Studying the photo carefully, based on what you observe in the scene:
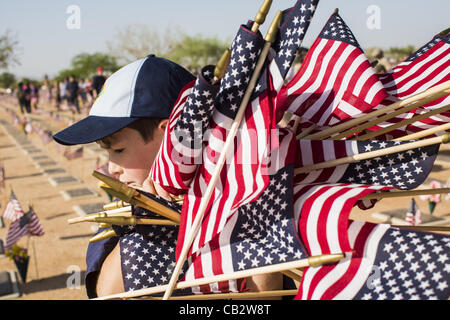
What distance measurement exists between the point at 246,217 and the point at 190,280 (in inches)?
12.9

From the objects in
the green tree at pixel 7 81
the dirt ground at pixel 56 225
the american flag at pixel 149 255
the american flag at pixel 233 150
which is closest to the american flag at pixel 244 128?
the american flag at pixel 233 150

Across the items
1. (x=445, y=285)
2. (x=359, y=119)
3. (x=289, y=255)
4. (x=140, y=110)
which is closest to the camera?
(x=445, y=285)

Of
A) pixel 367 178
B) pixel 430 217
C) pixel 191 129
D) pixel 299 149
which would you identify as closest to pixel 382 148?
pixel 367 178

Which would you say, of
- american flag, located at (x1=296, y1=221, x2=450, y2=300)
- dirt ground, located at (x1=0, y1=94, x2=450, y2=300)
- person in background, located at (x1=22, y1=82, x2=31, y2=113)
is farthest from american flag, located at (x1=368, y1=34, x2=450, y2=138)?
person in background, located at (x1=22, y1=82, x2=31, y2=113)

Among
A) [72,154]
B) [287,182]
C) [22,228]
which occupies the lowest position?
[22,228]

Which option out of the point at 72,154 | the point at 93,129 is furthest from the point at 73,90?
the point at 93,129

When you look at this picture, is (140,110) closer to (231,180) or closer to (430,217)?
(231,180)

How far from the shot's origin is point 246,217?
178 cm

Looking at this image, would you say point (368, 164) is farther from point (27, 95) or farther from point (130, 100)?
point (27, 95)

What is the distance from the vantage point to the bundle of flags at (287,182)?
1513 mm

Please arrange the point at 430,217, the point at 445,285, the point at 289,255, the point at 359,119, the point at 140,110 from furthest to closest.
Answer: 1. the point at 430,217
2. the point at 140,110
3. the point at 359,119
4. the point at 289,255
5. the point at 445,285

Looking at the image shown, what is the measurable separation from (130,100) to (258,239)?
89cm

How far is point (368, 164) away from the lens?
1837 millimetres
